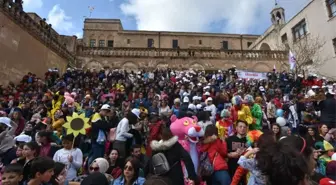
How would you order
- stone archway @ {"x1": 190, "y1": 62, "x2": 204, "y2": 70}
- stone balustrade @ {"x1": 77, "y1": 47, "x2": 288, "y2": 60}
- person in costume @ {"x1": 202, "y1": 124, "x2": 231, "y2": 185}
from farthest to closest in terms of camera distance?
stone archway @ {"x1": 190, "y1": 62, "x2": 204, "y2": 70}, stone balustrade @ {"x1": 77, "y1": 47, "x2": 288, "y2": 60}, person in costume @ {"x1": 202, "y1": 124, "x2": 231, "y2": 185}

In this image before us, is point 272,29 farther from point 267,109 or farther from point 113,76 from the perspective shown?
point 267,109

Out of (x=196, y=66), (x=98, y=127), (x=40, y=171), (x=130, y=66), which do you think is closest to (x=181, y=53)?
(x=196, y=66)

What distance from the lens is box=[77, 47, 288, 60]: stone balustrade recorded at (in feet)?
86.6

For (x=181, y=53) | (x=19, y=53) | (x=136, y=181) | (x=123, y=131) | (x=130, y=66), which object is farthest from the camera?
(x=181, y=53)

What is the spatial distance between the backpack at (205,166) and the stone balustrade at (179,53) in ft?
75.4

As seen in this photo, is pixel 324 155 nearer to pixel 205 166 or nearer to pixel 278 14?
pixel 205 166

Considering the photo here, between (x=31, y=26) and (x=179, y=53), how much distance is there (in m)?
14.8

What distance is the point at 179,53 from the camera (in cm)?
2722

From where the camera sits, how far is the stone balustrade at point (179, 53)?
26.4 meters

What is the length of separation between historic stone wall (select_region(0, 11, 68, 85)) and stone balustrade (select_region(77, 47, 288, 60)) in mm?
6186

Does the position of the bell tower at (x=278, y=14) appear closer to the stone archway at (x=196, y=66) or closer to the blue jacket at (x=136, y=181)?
the stone archway at (x=196, y=66)

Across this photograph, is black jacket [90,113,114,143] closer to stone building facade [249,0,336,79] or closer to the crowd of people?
the crowd of people

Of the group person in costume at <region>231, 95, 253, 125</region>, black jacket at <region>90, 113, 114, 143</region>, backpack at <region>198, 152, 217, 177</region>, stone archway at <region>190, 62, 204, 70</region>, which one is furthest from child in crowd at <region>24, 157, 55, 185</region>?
stone archway at <region>190, 62, 204, 70</region>

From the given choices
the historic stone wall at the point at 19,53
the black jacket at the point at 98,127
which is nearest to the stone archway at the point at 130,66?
the historic stone wall at the point at 19,53
